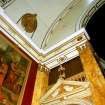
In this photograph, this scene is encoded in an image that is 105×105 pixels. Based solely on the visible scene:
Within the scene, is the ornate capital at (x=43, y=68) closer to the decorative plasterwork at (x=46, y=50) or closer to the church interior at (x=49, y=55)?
the church interior at (x=49, y=55)

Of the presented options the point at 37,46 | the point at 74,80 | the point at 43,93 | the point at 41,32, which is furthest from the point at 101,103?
the point at 41,32

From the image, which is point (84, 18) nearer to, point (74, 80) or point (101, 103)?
point (74, 80)

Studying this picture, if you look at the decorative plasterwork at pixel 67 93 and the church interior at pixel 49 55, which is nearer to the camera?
the decorative plasterwork at pixel 67 93

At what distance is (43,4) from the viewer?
962 cm

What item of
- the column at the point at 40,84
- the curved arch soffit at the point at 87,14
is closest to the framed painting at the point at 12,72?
the column at the point at 40,84

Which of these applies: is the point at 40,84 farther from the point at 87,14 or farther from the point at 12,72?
the point at 87,14

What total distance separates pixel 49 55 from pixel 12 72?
7.26ft

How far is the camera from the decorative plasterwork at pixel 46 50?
307 inches

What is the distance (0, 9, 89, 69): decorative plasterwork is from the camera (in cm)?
780

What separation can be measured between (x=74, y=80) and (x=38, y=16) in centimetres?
435

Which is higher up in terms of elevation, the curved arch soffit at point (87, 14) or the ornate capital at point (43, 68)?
the curved arch soffit at point (87, 14)

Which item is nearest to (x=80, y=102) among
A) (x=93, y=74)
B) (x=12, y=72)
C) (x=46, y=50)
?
(x=93, y=74)

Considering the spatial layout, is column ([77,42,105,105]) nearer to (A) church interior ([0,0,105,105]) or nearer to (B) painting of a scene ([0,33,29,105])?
(A) church interior ([0,0,105,105])

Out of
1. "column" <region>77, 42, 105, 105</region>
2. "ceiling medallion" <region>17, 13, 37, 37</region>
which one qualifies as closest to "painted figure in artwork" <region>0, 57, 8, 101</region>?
"ceiling medallion" <region>17, 13, 37, 37</region>
